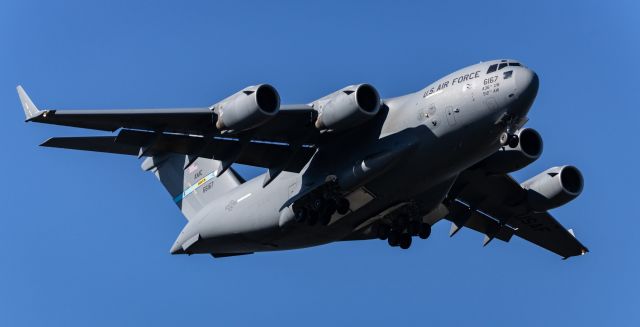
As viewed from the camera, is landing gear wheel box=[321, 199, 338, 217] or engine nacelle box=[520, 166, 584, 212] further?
engine nacelle box=[520, 166, 584, 212]

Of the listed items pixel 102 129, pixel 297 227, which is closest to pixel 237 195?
pixel 297 227

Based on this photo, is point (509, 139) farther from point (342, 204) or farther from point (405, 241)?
point (405, 241)

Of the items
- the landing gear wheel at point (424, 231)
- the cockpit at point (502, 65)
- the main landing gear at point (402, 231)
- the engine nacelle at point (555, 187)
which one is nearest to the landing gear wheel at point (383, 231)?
the main landing gear at point (402, 231)

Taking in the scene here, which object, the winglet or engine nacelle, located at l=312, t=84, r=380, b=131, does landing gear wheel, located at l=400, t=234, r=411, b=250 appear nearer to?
engine nacelle, located at l=312, t=84, r=380, b=131

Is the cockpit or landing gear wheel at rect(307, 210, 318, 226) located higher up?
the cockpit

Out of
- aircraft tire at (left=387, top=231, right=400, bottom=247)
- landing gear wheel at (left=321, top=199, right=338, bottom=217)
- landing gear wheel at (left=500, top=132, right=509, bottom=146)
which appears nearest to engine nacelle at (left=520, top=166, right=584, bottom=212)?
aircraft tire at (left=387, top=231, right=400, bottom=247)

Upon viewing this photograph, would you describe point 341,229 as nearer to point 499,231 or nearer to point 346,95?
point 346,95
